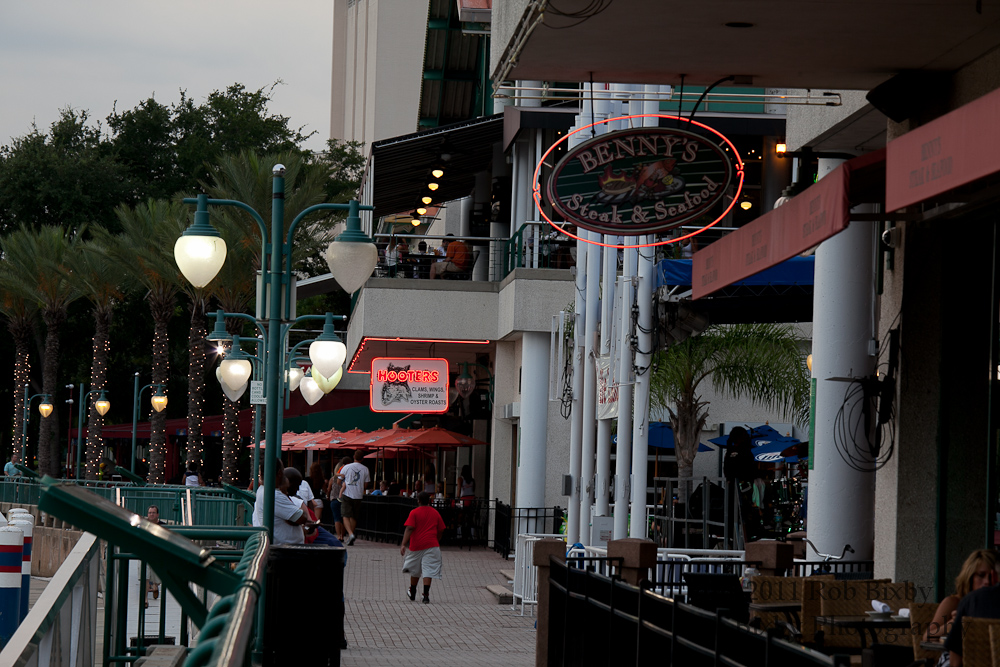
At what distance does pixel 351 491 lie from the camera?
30.3 m

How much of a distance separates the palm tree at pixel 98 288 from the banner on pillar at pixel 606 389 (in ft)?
94.5

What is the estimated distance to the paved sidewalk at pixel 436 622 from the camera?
13.6 meters

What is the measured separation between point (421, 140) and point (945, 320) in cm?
2040

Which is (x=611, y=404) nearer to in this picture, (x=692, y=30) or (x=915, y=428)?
(x=915, y=428)

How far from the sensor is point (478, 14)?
23781 millimetres

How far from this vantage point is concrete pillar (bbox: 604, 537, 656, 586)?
1059 cm

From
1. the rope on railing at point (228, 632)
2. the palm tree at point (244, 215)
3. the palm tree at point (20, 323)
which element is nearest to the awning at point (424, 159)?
the palm tree at point (244, 215)

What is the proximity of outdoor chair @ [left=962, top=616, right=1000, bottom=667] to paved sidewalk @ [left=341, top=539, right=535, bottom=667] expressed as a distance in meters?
6.92

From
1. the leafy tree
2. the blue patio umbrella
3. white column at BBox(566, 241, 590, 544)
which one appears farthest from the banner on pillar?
the leafy tree

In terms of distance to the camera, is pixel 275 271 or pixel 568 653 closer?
pixel 568 653

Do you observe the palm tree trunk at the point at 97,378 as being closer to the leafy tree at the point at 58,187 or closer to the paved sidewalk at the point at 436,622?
the leafy tree at the point at 58,187

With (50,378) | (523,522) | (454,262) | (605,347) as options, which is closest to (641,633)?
(605,347)

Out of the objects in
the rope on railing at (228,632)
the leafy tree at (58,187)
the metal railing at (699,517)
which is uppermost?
the leafy tree at (58,187)

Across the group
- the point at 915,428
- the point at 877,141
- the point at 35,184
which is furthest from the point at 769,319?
the point at 35,184
